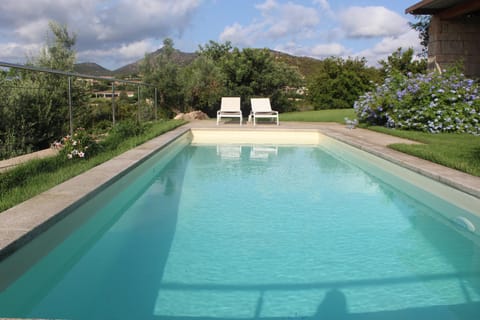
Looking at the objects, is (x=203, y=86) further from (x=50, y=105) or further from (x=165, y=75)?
(x=50, y=105)

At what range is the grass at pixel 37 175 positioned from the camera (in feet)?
11.1

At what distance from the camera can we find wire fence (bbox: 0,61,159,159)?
5.48 metres

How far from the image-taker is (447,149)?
6.36 metres

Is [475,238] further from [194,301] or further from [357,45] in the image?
[357,45]

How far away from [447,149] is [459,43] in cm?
673

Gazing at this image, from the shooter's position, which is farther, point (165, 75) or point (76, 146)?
point (165, 75)

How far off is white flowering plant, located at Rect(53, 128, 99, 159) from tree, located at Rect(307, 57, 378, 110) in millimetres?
15644

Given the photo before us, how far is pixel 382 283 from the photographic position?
2564mm

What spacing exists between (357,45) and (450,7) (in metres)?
11.2

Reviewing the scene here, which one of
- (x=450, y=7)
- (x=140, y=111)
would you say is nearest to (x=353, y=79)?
(x=450, y=7)

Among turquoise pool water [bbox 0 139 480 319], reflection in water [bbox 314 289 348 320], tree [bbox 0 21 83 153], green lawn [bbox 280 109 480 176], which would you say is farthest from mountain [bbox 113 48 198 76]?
reflection in water [bbox 314 289 348 320]

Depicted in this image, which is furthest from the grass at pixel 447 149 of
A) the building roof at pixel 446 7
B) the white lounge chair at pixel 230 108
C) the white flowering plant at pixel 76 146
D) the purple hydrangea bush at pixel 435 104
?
the white lounge chair at pixel 230 108

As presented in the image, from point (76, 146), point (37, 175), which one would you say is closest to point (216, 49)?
point (76, 146)

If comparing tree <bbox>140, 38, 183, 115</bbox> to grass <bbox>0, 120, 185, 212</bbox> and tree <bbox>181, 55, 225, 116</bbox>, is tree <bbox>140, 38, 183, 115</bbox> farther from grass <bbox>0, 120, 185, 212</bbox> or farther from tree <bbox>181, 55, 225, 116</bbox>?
grass <bbox>0, 120, 185, 212</bbox>
